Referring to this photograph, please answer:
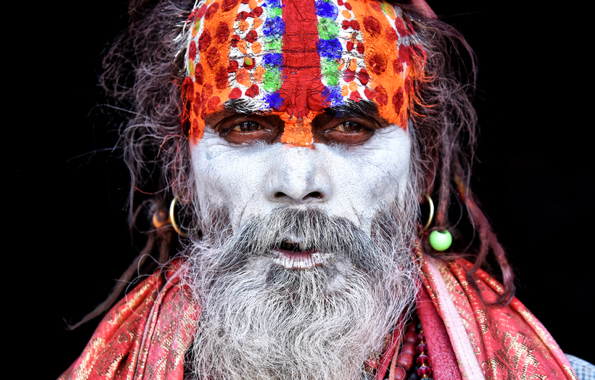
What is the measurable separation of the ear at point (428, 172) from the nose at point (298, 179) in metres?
0.60

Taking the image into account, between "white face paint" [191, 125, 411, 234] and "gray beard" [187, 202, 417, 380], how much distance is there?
48 mm

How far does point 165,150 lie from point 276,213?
0.81 m

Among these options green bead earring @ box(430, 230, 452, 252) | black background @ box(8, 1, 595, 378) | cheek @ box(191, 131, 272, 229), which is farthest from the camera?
black background @ box(8, 1, 595, 378)

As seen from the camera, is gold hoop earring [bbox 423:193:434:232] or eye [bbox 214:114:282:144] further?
gold hoop earring [bbox 423:193:434:232]

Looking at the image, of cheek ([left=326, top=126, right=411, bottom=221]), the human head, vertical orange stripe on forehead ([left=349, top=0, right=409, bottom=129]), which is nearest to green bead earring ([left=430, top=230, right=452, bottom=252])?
the human head

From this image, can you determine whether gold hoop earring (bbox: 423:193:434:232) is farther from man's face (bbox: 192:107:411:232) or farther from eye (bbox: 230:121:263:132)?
eye (bbox: 230:121:263:132)

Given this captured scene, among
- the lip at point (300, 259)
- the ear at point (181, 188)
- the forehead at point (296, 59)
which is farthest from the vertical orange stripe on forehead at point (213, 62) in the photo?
the lip at point (300, 259)

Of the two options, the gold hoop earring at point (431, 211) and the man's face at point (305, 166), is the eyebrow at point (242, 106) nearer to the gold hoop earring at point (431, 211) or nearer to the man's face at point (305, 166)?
the man's face at point (305, 166)

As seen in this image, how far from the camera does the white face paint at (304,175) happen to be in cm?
159

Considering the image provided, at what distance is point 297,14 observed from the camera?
5.46ft

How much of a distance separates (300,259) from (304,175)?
0.27m

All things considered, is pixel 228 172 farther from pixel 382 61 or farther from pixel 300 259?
pixel 382 61

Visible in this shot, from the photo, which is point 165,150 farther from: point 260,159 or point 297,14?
point 297,14

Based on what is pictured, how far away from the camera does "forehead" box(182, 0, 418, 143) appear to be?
1629 mm
